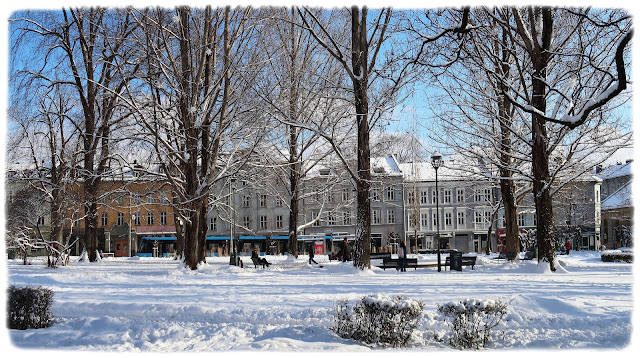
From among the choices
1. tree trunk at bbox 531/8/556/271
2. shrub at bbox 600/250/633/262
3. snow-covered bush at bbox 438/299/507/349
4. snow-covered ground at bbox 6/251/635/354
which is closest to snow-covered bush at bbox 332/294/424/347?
snow-covered ground at bbox 6/251/635/354

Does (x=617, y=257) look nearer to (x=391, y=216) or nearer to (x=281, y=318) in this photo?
(x=281, y=318)

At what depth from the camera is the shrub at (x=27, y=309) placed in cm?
1131

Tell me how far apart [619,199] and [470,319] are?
2532 inches

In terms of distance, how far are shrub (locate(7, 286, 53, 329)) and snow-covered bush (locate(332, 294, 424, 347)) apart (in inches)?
232

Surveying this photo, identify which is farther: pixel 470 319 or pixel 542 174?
pixel 542 174

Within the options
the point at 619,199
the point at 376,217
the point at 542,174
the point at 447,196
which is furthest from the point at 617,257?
the point at 447,196

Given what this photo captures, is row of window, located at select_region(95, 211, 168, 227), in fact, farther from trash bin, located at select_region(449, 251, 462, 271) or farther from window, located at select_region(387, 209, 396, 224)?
trash bin, located at select_region(449, 251, 462, 271)

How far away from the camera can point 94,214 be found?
30719mm

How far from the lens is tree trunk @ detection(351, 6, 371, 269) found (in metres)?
21.3

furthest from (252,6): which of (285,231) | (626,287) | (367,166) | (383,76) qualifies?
(285,231)

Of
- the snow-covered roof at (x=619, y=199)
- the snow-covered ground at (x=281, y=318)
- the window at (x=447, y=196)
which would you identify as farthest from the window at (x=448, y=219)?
the snow-covered ground at (x=281, y=318)

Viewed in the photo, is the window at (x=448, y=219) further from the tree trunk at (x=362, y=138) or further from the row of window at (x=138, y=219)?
the tree trunk at (x=362, y=138)

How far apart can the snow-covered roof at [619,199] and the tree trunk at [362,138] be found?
42730 mm

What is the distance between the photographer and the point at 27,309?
37.5ft
